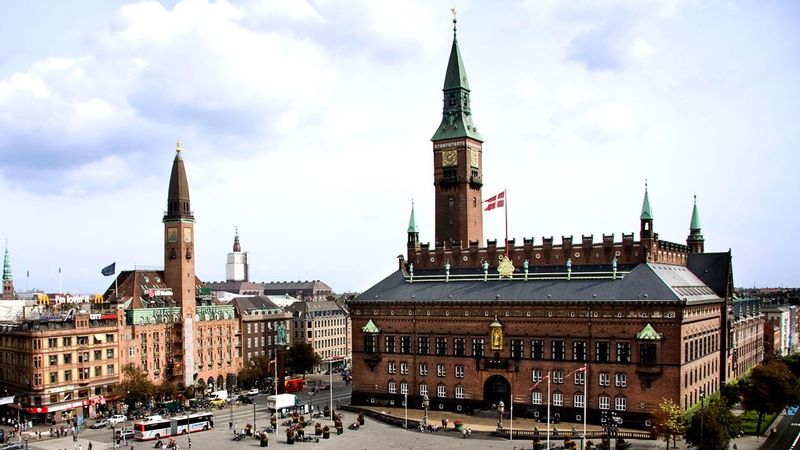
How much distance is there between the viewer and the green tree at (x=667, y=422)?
77062 mm

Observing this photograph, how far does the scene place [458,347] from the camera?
104438mm

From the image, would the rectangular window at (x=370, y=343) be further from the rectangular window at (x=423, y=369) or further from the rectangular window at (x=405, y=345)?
the rectangular window at (x=423, y=369)

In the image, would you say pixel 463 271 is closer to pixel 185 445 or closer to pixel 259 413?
pixel 259 413

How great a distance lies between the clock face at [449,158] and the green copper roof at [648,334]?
44.6m

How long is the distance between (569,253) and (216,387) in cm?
6710

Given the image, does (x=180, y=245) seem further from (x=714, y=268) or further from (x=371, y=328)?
(x=714, y=268)

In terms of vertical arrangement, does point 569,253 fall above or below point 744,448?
above

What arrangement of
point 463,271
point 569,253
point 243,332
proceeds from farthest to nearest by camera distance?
point 243,332 < point 463,271 < point 569,253

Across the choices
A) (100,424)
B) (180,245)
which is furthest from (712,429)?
(180,245)

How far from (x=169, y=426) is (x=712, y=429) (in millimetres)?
59630

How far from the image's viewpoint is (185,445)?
3396 inches

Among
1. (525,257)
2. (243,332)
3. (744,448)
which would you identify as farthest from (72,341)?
(744,448)

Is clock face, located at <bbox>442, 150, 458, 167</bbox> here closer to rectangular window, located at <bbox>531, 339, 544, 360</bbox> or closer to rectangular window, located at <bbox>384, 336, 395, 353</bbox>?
rectangular window, located at <bbox>384, 336, 395, 353</bbox>

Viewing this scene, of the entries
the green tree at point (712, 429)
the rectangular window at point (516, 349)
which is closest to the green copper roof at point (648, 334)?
the green tree at point (712, 429)
